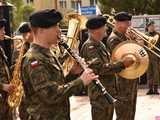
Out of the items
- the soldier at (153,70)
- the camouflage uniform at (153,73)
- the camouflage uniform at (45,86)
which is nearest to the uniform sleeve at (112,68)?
the camouflage uniform at (45,86)

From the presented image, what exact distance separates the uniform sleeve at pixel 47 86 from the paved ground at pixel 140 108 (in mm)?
4853

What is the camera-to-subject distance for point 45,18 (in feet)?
14.2

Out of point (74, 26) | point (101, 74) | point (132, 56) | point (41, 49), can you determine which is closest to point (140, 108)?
point (74, 26)

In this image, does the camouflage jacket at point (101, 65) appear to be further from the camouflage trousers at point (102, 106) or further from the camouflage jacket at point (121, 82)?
the camouflage jacket at point (121, 82)

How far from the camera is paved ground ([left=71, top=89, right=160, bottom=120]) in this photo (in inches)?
392

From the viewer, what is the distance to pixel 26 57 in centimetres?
437

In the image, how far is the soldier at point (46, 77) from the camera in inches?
167

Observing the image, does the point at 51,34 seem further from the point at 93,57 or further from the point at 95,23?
the point at 95,23

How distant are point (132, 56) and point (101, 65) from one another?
0.66 m

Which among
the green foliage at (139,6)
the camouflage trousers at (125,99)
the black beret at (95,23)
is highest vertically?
the black beret at (95,23)

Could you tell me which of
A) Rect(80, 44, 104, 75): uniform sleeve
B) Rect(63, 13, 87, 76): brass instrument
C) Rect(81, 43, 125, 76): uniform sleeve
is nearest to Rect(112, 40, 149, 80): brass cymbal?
Rect(81, 43, 125, 76): uniform sleeve

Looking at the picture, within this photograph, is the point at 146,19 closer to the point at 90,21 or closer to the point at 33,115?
the point at 90,21

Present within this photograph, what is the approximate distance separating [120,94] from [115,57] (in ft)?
2.13

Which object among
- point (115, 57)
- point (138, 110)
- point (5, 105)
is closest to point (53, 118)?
point (5, 105)
